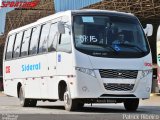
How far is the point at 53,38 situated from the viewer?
1798cm

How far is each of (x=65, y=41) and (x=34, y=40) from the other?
11.1 ft

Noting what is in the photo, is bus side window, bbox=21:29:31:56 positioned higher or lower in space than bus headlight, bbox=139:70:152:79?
higher

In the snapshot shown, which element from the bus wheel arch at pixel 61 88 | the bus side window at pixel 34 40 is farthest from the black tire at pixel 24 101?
the bus wheel arch at pixel 61 88

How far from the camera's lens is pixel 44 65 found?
18.9 metres

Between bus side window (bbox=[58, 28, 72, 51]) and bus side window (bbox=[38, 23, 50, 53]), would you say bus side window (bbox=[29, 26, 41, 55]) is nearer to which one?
bus side window (bbox=[38, 23, 50, 53])

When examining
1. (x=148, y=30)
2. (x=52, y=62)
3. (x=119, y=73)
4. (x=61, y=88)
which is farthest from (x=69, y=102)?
(x=148, y=30)

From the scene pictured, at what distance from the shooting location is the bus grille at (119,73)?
53.1 feet

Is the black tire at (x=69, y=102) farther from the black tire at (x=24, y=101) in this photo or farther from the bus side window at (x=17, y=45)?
the bus side window at (x=17, y=45)

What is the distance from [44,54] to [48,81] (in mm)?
958

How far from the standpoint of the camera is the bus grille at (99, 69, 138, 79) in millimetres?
16188

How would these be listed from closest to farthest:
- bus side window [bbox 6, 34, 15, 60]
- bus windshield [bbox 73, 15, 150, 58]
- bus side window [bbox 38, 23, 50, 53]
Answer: bus windshield [bbox 73, 15, 150, 58] < bus side window [bbox 38, 23, 50, 53] < bus side window [bbox 6, 34, 15, 60]

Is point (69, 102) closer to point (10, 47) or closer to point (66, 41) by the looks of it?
point (66, 41)

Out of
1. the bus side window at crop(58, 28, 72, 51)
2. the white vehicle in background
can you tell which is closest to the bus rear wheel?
the white vehicle in background

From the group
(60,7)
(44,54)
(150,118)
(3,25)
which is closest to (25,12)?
(3,25)
